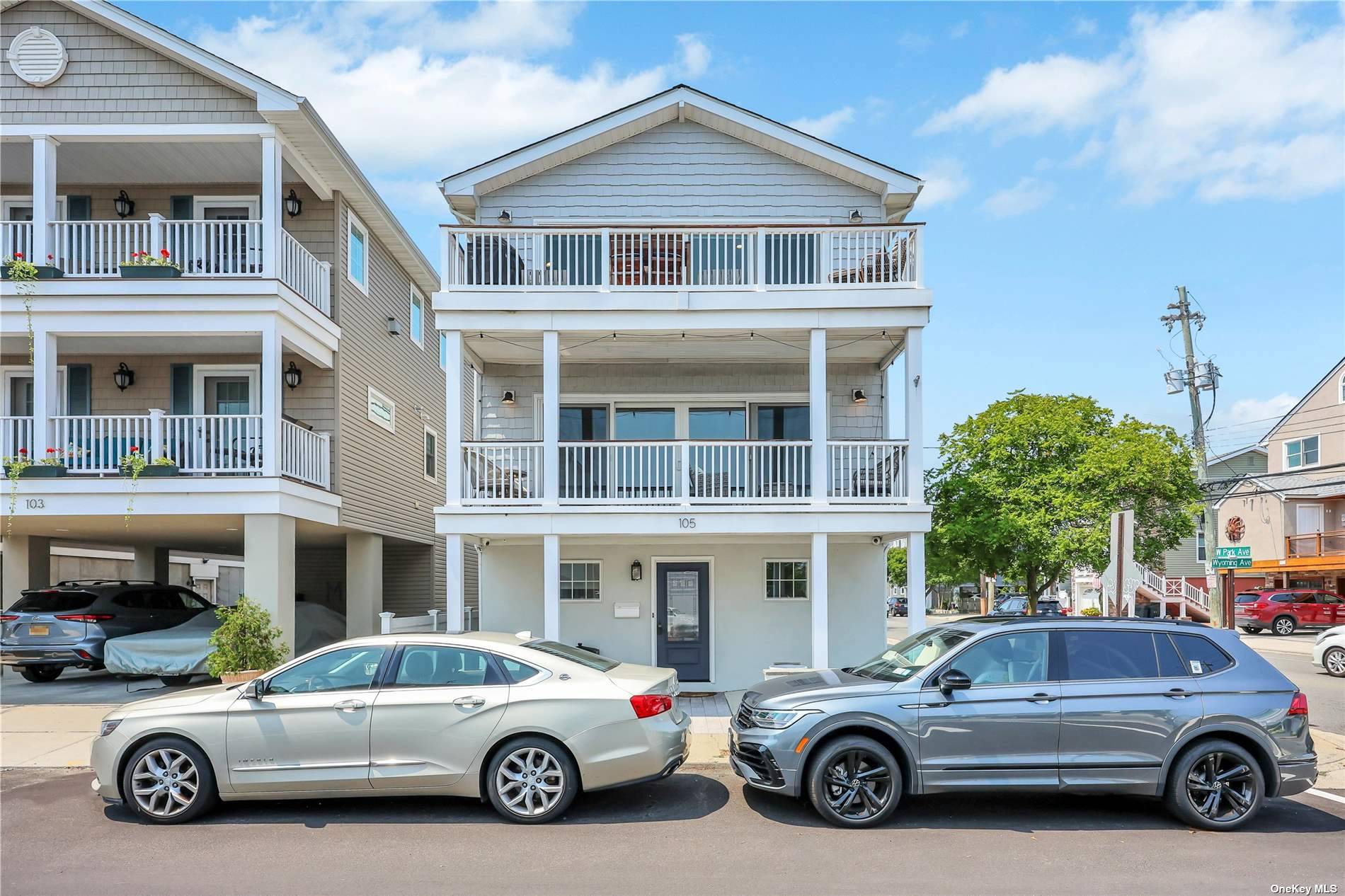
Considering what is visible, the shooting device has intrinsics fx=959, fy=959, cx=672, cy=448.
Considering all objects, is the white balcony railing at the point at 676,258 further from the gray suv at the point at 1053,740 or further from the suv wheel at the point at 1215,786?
the suv wheel at the point at 1215,786

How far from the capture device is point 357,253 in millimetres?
17703

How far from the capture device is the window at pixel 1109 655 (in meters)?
7.43

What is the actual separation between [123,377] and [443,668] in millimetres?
11585

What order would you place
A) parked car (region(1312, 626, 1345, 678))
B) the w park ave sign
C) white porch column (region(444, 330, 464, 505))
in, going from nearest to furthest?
1. white porch column (region(444, 330, 464, 505))
2. parked car (region(1312, 626, 1345, 678))
3. the w park ave sign

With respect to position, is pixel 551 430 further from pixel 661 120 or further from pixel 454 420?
pixel 661 120

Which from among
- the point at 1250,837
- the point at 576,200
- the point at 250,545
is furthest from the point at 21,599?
the point at 1250,837

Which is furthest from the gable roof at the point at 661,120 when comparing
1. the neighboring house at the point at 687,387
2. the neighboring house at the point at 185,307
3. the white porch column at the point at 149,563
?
the white porch column at the point at 149,563

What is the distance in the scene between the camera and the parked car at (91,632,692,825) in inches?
284

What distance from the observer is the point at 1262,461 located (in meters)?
44.1

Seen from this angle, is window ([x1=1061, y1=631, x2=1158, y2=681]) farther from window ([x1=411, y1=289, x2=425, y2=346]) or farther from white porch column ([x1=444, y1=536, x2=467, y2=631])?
window ([x1=411, y1=289, x2=425, y2=346])

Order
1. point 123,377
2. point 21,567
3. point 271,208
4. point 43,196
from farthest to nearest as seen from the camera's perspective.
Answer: point 123,377
point 21,567
point 271,208
point 43,196

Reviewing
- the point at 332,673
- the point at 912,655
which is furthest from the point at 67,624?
the point at 912,655

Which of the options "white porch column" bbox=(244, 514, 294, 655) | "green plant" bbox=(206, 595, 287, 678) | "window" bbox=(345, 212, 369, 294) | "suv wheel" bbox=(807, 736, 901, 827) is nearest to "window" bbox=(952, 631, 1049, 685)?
"suv wheel" bbox=(807, 736, 901, 827)

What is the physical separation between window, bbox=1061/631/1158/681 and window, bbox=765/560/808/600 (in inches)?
295
